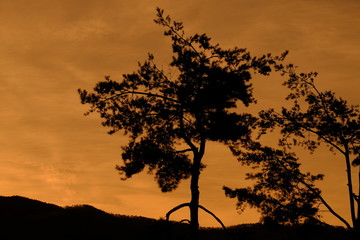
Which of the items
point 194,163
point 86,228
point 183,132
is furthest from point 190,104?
point 86,228

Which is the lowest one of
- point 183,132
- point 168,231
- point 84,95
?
point 168,231

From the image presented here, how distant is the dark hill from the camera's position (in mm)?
27703

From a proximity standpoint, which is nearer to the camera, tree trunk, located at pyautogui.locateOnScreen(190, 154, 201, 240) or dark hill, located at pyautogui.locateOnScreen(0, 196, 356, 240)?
tree trunk, located at pyautogui.locateOnScreen(190, 154, 201, 240)

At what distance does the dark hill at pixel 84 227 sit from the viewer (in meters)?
27.7

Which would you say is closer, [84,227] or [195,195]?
A: [195,195]

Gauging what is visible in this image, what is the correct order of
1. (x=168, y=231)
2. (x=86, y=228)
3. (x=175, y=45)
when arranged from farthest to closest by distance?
(x=86, y=228)
(x=175, y=45)
(x=168, y=231)

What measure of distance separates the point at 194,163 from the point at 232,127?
2.77 meters

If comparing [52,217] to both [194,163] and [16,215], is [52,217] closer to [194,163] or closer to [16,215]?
[16,215]

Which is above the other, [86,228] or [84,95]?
[84,95]

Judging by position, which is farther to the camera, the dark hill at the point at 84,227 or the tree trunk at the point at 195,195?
the dark hill at the point at 84,227

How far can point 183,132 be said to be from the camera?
81.3 ft

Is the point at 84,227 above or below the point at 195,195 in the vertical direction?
below

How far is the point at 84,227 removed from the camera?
97.9 feet

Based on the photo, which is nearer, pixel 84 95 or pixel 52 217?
pixel 84 95
